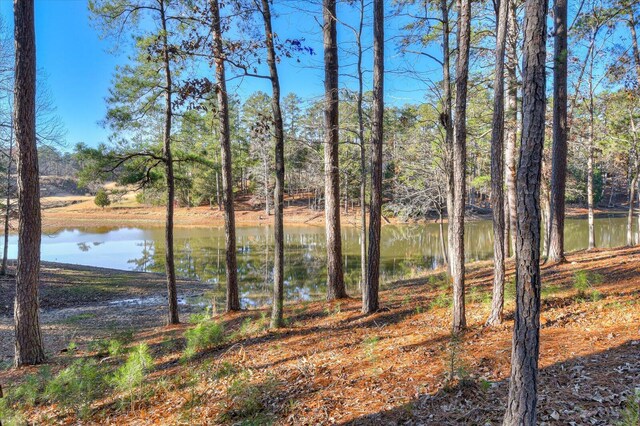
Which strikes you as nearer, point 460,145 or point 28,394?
point 28,394

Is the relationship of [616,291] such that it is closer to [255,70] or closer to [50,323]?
[255,70]

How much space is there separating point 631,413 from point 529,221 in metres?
1.82

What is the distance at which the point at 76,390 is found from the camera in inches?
193

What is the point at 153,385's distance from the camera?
5.12 meters

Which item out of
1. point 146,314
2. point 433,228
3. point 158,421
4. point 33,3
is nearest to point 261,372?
point 158,421

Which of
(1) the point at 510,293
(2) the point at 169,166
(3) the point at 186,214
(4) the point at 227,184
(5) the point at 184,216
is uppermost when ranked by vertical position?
(2) the point at 169,166

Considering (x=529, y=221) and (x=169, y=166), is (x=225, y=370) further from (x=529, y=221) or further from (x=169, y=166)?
(x=169, y=166)

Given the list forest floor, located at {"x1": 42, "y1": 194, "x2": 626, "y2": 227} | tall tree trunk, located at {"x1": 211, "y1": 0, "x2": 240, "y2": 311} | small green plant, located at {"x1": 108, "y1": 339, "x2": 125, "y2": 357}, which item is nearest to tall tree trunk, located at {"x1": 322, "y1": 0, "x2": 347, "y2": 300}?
tall tree trunk, located at {"x1": 211, "y1": 0, "x2": 240, "y2": 311}

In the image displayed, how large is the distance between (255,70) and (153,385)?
5.15m

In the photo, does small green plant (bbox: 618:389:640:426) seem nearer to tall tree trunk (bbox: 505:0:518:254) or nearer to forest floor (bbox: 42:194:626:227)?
Answer: tall tree trunk (bbox: 505:0:518:254)

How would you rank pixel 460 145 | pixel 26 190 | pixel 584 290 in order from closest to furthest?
pixel 460 145, pixel 26 190, pixel 584 290

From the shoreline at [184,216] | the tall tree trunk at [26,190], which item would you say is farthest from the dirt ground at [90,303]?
the shoreline at [184,216]

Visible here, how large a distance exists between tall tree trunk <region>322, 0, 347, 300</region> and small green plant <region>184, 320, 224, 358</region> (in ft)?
9.87

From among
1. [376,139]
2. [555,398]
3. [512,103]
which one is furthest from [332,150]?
[512,103]
